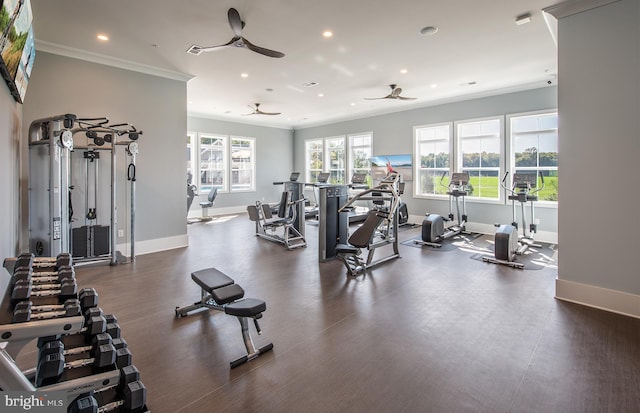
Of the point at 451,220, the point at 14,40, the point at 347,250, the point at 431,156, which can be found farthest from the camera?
the point at 431,156

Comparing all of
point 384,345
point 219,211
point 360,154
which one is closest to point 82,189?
point 384,345

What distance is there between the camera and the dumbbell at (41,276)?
1730 millimetres

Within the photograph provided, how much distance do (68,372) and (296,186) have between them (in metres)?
5.49

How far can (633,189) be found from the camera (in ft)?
10.2

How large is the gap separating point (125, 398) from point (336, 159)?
1052cm

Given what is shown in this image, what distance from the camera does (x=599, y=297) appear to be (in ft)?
10.9

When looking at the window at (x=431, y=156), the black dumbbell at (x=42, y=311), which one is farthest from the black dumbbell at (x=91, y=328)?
the window at (x=431, y=156)

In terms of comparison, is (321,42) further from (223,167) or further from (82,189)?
(223,167)

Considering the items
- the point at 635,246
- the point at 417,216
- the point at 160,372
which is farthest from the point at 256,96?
the point at 635,246

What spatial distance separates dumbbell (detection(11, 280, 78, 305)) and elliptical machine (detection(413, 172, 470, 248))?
5703 mm

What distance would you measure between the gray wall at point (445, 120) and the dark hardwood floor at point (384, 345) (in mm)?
3124

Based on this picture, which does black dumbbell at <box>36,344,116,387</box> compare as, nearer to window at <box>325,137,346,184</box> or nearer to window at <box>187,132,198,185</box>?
window at <box>187,132,198,185</box>

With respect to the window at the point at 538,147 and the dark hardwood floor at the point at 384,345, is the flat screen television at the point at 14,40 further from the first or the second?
the window at the point at 538,147

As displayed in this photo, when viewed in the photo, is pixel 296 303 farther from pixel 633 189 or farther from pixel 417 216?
pixel 417 216
